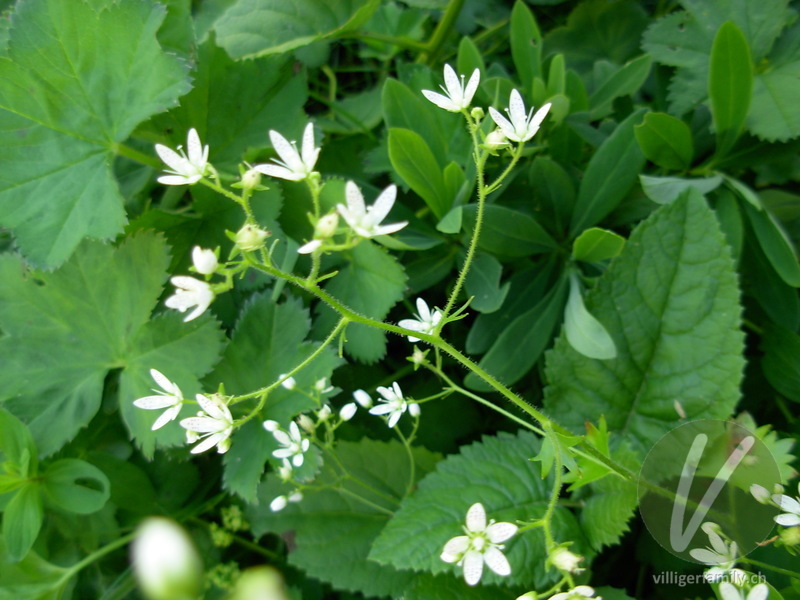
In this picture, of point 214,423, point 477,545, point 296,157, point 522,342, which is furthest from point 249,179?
point 522,342

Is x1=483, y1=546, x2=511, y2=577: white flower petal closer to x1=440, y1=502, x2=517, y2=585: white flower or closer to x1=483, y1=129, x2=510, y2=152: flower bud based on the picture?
x1=440, y1=502, x2=517, y2=585: white flower

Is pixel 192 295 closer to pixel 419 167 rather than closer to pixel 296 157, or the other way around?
pixel 296 157

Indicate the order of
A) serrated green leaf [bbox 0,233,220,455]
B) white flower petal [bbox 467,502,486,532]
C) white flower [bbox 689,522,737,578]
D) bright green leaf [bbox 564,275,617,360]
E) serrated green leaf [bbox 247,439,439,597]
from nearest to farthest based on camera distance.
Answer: white flower petal [bbox 467,502,486,532] < white flower [bbox 689,522,737,578] < bright green leaf [bbox 564,275,617,360] < serrated green leaf [bbox 0,233,220,455] < serrated green leaf [bbox 247,439,439,597]

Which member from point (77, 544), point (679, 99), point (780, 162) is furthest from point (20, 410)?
point (780, 162)

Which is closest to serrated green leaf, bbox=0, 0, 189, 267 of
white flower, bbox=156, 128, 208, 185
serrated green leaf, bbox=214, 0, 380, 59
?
serrated green leaf, bbox=214, 0, 380, 59

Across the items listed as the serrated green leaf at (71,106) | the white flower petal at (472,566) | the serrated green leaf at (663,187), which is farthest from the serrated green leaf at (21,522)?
the serrated green leaf at (663,187)

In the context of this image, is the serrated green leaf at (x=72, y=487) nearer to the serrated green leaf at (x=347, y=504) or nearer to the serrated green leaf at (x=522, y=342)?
the serrated green leaf at (x=347, y=504)
